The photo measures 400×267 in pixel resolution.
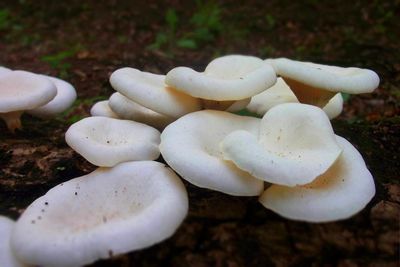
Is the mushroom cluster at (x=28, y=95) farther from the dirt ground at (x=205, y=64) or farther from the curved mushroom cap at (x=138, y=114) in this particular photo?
the curved mushroom cap at (x=138, y=114)

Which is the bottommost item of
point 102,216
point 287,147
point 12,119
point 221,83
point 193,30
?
point 193,30

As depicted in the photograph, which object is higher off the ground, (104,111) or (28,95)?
(28,95)

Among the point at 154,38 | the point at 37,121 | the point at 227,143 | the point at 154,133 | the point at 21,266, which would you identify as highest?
the point at 227,143

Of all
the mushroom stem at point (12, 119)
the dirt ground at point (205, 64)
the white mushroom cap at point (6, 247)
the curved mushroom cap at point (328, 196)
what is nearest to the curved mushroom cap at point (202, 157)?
the curved mushroom cap at point (328, 196)

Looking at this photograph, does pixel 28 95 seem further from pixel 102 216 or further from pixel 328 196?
pixel 328 196

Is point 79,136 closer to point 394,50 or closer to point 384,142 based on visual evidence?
point 384,142

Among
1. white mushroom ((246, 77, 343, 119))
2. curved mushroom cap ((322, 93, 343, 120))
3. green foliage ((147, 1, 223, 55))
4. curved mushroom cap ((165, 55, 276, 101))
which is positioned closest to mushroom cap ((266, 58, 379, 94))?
curved mushroom cap ((165, 55, 276, 101))

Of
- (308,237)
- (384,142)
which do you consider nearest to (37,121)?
(308,237)

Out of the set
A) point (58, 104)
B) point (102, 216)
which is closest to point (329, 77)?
point (102, 216)
